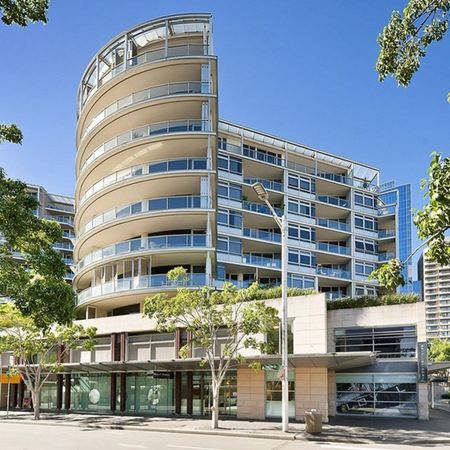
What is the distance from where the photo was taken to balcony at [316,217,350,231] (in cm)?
5438

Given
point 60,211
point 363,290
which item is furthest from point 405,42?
point 60,211

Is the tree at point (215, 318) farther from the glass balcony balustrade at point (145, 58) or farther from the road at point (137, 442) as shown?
the glass balcony balustrade at point (145, 58)

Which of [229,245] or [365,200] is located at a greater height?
[365,200]

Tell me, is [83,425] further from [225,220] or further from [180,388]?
[225,220]

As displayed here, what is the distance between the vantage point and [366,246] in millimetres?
57000

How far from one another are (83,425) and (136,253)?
13.4m

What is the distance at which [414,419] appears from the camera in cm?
2991

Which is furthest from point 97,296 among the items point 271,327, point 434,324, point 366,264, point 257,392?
point 434,324

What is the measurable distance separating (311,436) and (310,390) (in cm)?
760

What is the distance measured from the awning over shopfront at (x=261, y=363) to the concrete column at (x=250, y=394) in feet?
3.44

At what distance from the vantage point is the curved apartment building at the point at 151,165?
39406 mm

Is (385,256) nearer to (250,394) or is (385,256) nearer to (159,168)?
(159,168)

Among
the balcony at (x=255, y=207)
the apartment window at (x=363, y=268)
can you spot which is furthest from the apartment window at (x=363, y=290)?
the balcony at (x=255, y=207)

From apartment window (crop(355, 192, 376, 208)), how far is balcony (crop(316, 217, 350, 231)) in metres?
3.34
